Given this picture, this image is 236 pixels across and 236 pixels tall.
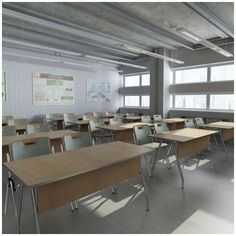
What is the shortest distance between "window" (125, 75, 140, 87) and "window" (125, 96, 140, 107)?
1.92ft

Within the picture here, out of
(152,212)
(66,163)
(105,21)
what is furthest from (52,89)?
(152,212)

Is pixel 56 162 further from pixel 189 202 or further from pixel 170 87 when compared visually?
pixel 170 87

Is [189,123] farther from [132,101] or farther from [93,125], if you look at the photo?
[132,101]

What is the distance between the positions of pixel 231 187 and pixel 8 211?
3.10m

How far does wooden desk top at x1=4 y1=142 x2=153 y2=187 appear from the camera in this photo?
1636 millimetres

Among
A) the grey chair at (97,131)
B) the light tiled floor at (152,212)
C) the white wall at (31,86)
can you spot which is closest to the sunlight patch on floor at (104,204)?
the light tiled floor at (152,212)

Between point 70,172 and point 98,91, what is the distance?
7652 millimetres

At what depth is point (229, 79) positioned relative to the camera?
6570 millimetres

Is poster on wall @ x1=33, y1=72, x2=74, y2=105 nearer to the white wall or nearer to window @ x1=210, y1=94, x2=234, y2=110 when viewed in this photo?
the white wall

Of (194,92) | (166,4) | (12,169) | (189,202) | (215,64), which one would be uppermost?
(166,4)

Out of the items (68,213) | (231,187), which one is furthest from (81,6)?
(231,187)

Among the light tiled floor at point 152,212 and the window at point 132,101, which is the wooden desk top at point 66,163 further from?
the window at point 132,101

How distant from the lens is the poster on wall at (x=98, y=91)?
8938 mm

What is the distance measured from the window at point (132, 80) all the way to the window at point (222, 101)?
11.2 ft
